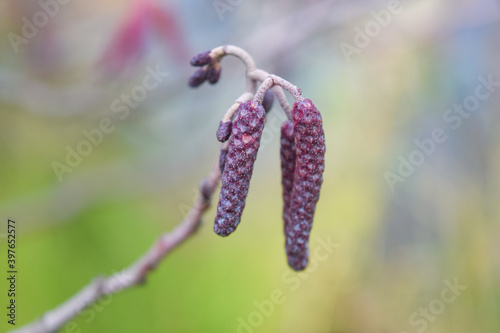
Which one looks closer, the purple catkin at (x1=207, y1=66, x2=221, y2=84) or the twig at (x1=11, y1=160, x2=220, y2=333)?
the purple catkin at (x1=207, y1=66, x2=221, y2=84)

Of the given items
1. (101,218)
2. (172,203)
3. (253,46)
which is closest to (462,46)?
(253,46)

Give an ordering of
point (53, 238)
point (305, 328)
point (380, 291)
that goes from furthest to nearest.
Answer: point (380, 291) < point (305, 328) < point (53, 238)

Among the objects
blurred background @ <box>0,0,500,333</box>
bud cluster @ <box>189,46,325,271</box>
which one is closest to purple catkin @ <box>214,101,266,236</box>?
bud cluster @ <box>189,46,325,271</box>

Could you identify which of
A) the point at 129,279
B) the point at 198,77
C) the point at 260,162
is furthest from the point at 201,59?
the point at 260,162

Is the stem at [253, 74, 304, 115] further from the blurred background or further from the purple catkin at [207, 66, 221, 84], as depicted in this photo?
the blurred background

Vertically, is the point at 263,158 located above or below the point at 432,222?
above

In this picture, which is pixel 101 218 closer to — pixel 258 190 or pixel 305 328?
pixel 258 190

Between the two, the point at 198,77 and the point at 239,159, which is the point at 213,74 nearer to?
the point at 198,77
